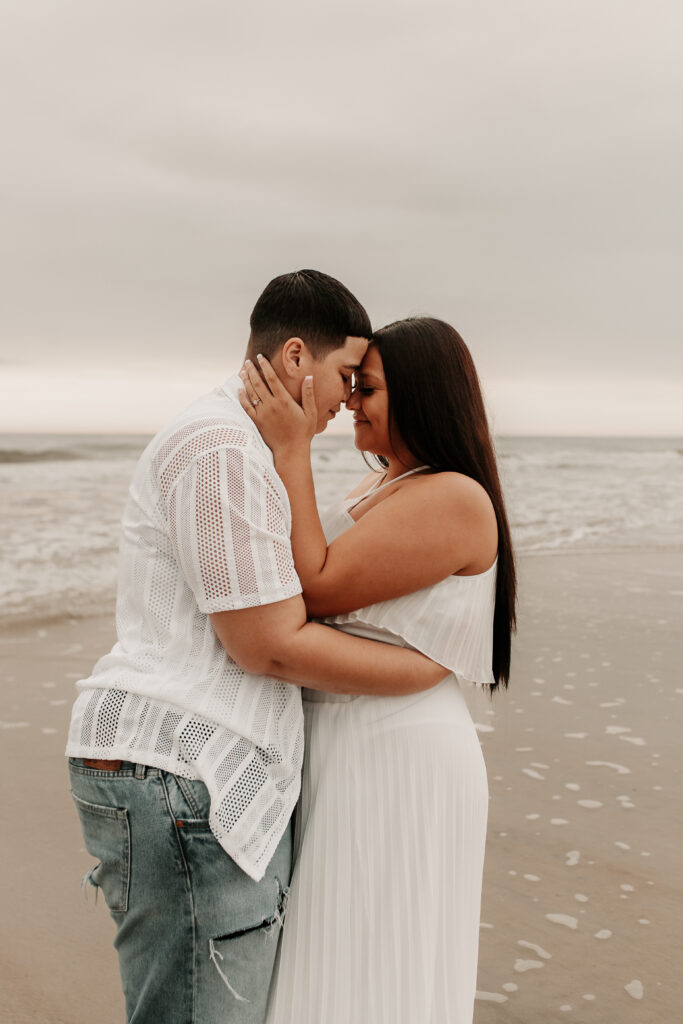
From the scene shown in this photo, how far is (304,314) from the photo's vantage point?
213 cm

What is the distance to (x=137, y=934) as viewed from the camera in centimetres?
192

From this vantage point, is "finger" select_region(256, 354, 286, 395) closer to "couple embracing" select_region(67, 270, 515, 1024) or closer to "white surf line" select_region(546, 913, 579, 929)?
"couple embracing" select_region(67, 270, 515, 1024)

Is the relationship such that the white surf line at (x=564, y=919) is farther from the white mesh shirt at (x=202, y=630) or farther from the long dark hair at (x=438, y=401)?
the white mesh shirt at (x=202, y=630)

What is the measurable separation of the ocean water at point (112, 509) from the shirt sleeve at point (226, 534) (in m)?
0.96

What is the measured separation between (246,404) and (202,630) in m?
0.52

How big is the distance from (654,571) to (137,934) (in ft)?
32.4

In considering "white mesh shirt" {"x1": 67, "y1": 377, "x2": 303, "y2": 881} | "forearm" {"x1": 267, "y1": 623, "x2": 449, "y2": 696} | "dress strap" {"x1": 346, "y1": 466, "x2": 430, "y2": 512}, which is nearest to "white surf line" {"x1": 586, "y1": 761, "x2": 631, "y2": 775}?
"dress strap" {"x1": 346, "y1": 466, "x2": 430, "y2": 512}

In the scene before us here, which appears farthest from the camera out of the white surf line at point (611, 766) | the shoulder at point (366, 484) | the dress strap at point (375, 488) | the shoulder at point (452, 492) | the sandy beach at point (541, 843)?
the white surf line at point (611, 766)

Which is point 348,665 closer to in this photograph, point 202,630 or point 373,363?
point 202,630

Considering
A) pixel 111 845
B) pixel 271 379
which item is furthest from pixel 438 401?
pixel 111 845

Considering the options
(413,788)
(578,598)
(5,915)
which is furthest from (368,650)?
(578,598)

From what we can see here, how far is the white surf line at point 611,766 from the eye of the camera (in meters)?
4.95

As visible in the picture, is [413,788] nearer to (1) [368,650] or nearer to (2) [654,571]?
(1) [368,650]

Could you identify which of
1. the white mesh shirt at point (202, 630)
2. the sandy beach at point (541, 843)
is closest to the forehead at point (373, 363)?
the white mesh shirt at point (202, 630)
